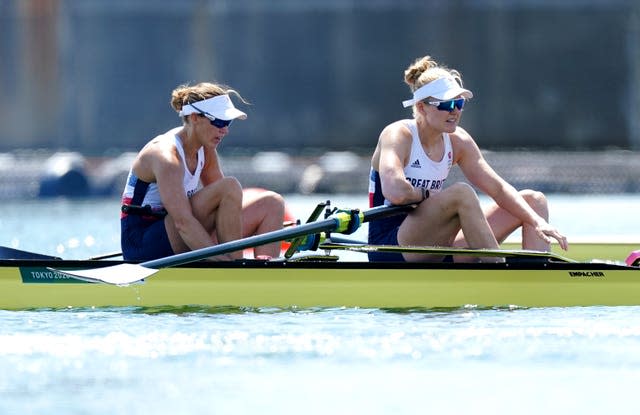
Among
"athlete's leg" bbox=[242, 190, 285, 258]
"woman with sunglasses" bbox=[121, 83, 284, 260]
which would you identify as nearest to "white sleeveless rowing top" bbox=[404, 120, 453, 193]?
"athlete's leg" bbox=[242, 190, 285, 258]

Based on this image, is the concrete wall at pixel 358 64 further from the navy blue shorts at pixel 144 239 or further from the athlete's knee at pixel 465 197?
the athlete's knee at pixel 465 197

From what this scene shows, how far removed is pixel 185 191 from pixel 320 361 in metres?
2.14

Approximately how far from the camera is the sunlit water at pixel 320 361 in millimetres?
6965

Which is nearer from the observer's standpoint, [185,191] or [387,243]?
[185,191]

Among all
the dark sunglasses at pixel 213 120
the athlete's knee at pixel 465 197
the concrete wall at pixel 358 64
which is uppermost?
the concrete wall at pixel 358 64

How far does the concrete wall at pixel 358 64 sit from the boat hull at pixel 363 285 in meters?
18.8

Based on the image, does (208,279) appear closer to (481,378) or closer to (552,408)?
(481,378)

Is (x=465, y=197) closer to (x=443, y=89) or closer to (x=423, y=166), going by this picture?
(x=423, y=166)

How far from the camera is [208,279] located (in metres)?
9.44

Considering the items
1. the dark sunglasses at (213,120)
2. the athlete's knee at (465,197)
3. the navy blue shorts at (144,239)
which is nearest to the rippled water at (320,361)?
the navy blue shorts at (144,239)

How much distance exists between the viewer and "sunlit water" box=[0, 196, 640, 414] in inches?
274

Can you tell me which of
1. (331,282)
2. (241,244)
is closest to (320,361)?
(331,282)

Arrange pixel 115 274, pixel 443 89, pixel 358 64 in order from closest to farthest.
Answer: pixel 115 274 < pixel 443 89 < pixel 358 64

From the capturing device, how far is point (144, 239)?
9.87 meters
